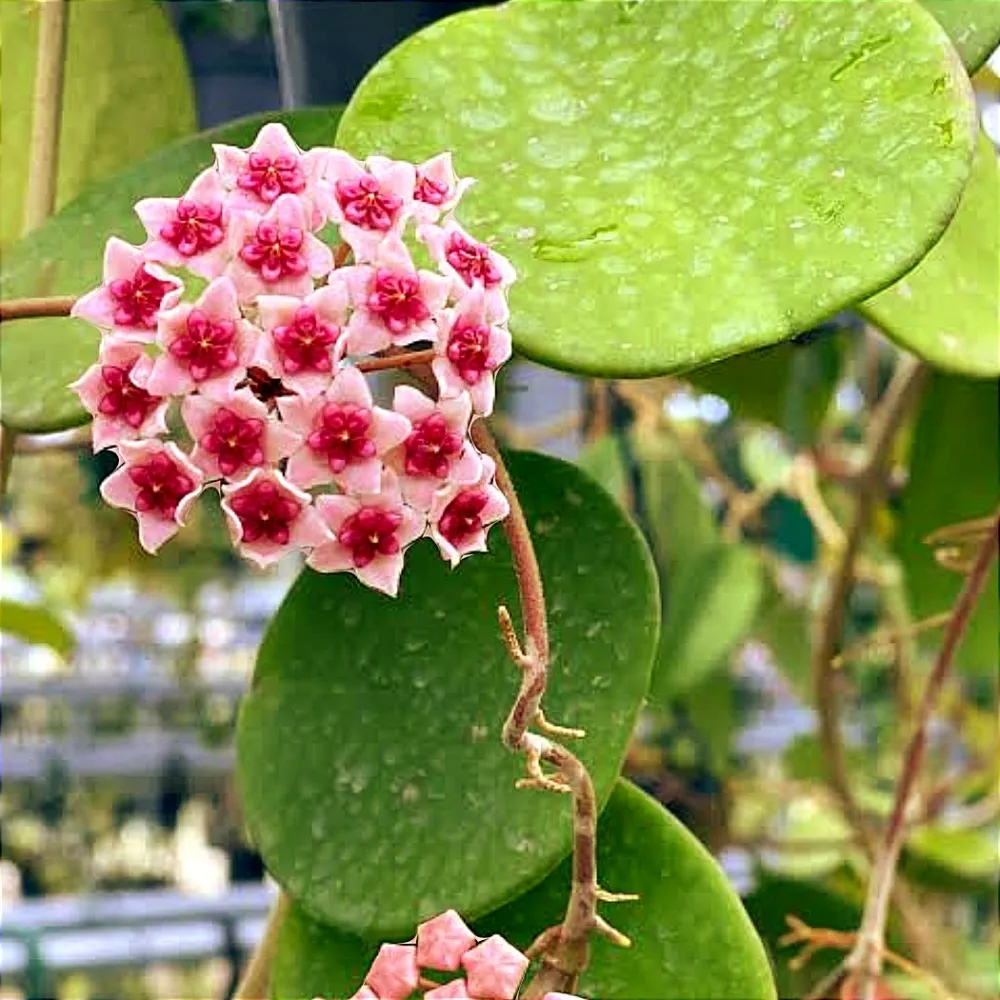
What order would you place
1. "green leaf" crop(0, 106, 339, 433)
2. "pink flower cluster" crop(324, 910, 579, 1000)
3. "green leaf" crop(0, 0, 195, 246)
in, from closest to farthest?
"pink flower cluster" crop(324, 910, 579, 1000) < "green leaf" crop(0, 106, 339, 433) < "green leaf" crop(0, 0, 195, 246)

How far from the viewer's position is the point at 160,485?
306mm

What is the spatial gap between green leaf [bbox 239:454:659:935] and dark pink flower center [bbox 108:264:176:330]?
136 millimetres

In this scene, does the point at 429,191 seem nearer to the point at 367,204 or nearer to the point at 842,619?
the point at 367,204

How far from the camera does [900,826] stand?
51cm

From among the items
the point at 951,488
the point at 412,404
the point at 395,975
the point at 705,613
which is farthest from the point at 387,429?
the point at 705,613

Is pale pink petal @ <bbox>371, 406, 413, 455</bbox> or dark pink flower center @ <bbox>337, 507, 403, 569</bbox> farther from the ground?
pale pink petal @ <bbox>371, 406, 413, 455</bbox>

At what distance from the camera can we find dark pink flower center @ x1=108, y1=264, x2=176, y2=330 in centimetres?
30

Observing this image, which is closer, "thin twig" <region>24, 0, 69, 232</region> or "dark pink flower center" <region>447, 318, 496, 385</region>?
"dark pink flower center" <region>447, 318, 496, 385</region>

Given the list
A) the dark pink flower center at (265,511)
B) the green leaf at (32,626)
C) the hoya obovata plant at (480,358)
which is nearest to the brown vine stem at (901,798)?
the hoya obovata plant at (480,358)

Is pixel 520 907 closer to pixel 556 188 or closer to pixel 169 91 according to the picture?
pixel 556 188

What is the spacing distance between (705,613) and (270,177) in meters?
0.50

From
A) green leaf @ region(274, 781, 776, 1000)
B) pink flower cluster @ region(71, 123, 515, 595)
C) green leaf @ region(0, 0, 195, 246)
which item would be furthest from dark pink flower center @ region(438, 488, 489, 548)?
green leaf @ region(0, 0, 195, 246)

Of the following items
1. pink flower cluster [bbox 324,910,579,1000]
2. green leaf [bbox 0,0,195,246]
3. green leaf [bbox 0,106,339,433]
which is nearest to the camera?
pink flower cluster [bbox 324,910,579,1000]

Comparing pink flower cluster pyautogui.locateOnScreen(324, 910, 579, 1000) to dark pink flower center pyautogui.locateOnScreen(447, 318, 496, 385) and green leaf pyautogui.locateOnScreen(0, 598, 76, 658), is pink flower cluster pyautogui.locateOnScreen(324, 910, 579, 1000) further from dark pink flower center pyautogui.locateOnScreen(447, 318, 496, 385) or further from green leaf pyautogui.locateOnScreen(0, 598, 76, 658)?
green leaf pyautogui.locateOnScreen(0, 598, 76, 658)
